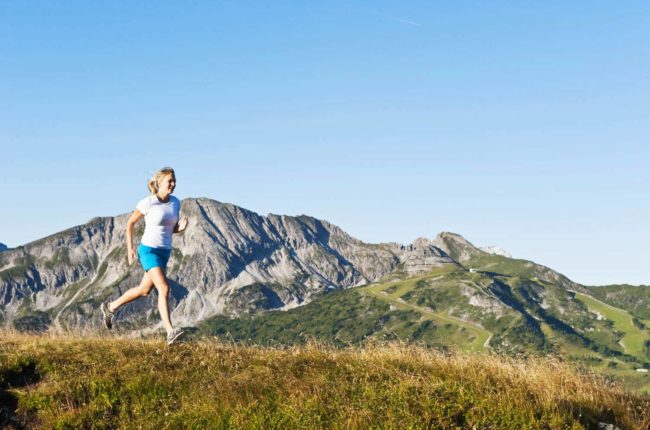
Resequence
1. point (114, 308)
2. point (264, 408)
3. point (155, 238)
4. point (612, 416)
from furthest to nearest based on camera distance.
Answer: point (114, 308), point (155, 238), point (612, 416), point (264, 408)

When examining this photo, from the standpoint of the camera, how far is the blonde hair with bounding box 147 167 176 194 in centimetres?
1398

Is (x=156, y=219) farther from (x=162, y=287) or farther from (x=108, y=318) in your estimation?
(x=108, y=318)

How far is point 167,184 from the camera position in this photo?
45.5 ft

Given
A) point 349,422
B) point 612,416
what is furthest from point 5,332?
point 612,416

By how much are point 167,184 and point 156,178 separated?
39 cm

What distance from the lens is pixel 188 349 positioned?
12.8 meters

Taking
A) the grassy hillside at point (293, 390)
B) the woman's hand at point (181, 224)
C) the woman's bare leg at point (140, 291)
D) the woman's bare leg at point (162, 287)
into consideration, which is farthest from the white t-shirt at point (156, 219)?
the grassy hillside at point (293, 390)

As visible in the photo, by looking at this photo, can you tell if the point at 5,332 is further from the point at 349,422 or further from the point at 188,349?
the point at 349,422

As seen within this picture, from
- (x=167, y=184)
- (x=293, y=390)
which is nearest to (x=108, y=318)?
(x=167, y=184)

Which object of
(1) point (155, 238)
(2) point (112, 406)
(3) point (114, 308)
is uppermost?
(1) point (155, 238)

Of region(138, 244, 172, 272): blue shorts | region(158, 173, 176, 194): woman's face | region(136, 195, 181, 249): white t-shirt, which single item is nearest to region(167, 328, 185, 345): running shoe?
region(138, 244, 172, 272): blue shorts

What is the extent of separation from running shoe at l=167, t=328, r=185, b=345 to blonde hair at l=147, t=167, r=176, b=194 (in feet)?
10.4

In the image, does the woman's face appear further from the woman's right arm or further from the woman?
the woman's right arm

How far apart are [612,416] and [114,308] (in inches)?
431
